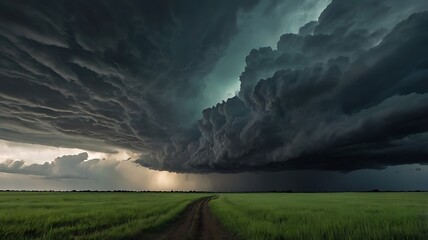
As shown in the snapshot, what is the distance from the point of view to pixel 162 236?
16531 mm

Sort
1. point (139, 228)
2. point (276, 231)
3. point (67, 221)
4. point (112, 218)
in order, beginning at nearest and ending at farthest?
1. point (276, 231)
2. point (139, 228)
3. point (67, 221)
4. point (112, 218)

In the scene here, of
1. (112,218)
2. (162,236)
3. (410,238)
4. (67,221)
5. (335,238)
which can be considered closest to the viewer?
(410,238)

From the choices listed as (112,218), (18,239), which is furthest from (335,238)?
(112,218)

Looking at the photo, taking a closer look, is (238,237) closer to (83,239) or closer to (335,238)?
(335,238)

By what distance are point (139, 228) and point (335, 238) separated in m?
10.0

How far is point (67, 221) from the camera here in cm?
1916

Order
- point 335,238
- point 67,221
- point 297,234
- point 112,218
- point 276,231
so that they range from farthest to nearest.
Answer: point 112,218, point 67,221, point 276,231, point 297,234, point 335,238

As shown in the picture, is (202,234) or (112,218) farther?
(112,218)

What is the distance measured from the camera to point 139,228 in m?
17.8

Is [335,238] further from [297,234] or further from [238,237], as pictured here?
[238,237]

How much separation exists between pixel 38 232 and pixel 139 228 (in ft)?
16.2

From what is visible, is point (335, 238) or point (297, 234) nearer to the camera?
point (335, 238)

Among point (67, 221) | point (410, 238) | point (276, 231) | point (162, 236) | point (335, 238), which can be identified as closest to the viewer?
point (410, 238)

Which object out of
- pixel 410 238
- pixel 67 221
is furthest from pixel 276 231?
pixel 67 221
